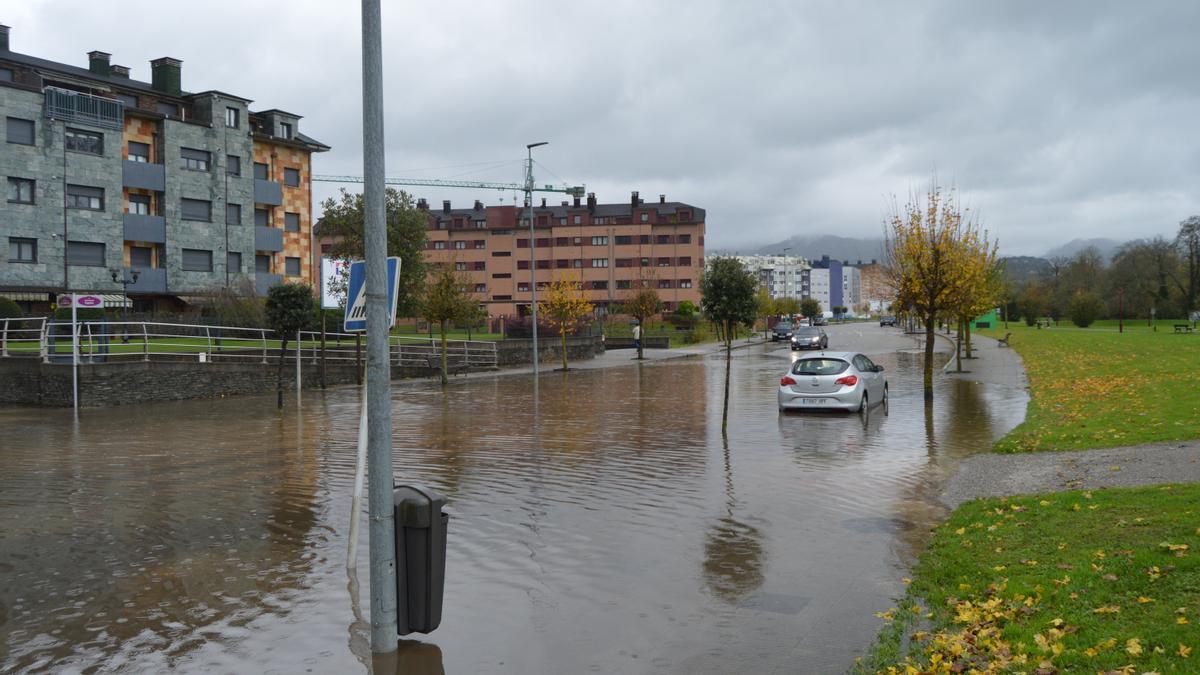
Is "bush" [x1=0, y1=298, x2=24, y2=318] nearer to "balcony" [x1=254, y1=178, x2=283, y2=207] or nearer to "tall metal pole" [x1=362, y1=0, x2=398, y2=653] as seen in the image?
"balcony" [x1=254, y1=178, x2=283, y2=207]

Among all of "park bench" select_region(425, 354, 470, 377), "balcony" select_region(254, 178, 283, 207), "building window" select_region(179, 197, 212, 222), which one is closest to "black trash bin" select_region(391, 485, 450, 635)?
"park bench" select_region(425, 354, 470, 377)

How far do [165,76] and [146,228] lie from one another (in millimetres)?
10823

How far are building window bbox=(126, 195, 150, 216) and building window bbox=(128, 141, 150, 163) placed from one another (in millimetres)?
2004

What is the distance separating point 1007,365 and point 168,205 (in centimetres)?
4376

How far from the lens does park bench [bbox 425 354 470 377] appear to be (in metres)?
36.2

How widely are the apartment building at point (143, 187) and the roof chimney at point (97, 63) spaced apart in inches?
2.8

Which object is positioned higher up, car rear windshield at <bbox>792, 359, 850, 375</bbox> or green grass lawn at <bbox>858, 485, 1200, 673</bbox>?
car rear windshield at <bbox>792, 359, 850, 375</bbox>

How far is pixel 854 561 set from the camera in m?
7.53

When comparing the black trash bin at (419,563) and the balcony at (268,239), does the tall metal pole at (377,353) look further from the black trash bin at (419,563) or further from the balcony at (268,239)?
the balcony at (268,239)

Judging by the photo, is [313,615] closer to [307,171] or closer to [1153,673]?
[1153,673]

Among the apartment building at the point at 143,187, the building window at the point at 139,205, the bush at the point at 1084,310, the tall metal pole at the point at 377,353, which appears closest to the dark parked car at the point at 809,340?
the apartment building at the point at 143,187

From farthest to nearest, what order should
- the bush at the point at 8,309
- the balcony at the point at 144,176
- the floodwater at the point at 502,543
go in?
the balcony at the point at 144,176
the bush at the point at 8,309
the floodwater at the point at 502,543

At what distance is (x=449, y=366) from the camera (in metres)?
37.1

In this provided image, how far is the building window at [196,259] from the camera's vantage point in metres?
51.6
